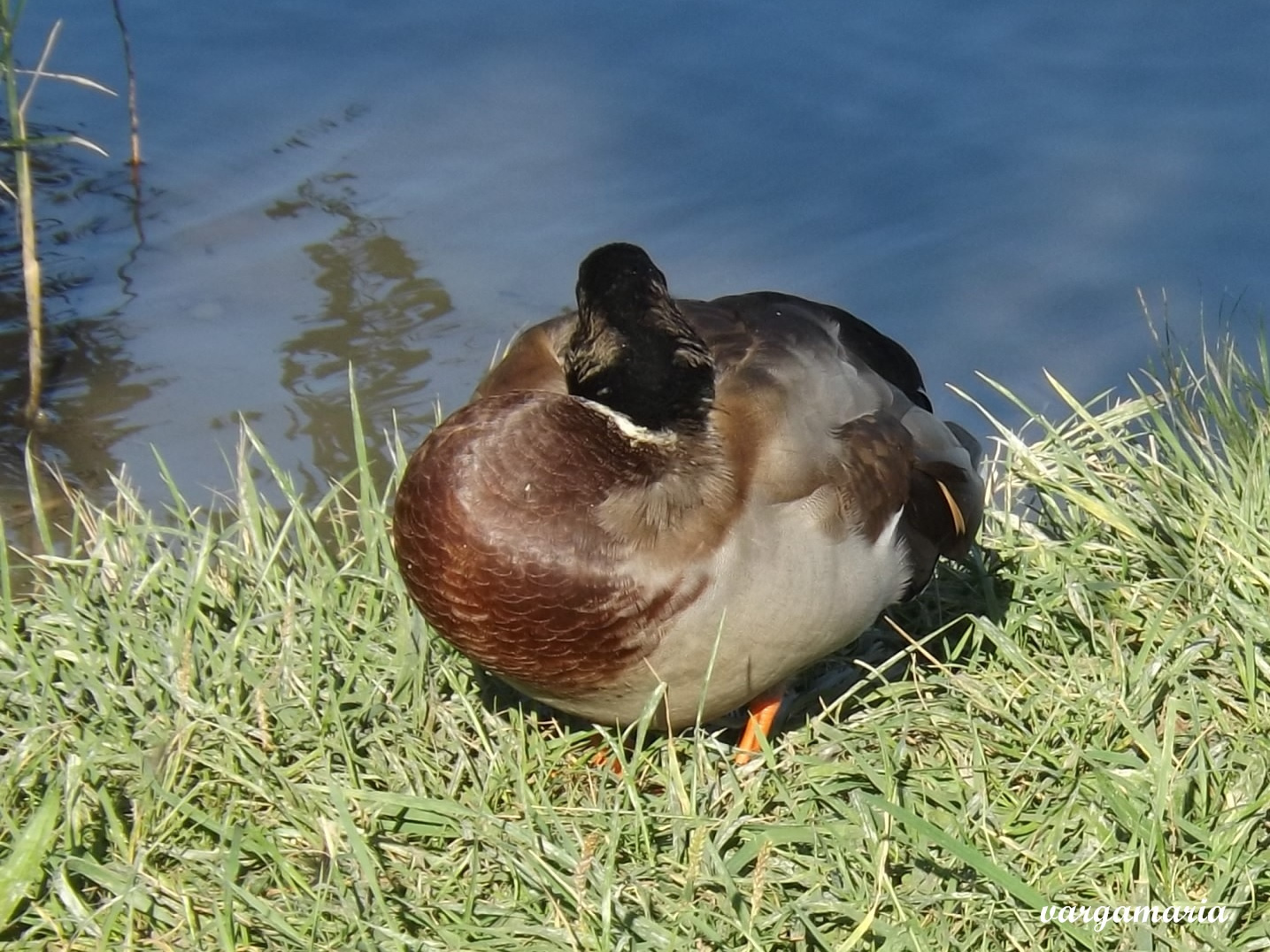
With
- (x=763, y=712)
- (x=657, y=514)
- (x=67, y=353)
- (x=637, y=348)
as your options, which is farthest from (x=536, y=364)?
(x=67, y=353)

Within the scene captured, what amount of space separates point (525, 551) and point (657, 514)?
23 cm

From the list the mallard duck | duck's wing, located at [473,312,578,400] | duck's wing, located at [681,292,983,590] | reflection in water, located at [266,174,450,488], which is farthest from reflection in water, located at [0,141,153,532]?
duck's wing, located at [681,292,983,590]

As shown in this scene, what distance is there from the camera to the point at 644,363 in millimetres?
2773

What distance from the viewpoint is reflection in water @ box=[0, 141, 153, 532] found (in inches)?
181

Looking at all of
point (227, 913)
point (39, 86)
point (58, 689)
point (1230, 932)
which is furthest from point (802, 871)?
point (39, 86)

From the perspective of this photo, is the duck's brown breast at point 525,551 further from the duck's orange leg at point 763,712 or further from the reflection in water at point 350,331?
the reflection in water at point 350,331

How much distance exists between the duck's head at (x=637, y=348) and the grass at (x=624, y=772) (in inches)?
21.9

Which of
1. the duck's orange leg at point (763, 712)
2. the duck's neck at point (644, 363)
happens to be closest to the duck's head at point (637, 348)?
the duck's neck at point (644, 363)

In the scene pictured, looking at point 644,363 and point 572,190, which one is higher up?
point 644,363

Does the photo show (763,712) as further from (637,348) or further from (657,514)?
(637,348)

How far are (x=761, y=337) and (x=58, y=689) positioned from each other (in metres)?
1.37

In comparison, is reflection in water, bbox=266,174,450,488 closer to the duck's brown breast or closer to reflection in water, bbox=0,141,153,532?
reflection in water, bbox=0,141,153,532

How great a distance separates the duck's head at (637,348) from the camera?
2.76m

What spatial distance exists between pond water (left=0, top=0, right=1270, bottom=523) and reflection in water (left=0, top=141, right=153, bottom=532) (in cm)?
1
